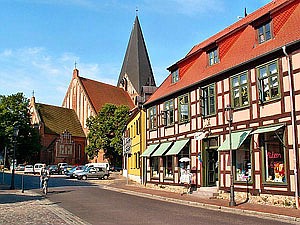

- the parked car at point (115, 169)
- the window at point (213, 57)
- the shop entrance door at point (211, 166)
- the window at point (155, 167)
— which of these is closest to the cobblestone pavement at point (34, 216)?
the shop entrance door at point (211, 166)

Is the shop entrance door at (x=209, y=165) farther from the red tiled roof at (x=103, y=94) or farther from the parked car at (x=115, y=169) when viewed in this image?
the red tiled roof at (x=103, y=94)

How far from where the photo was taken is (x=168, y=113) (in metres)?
28.0

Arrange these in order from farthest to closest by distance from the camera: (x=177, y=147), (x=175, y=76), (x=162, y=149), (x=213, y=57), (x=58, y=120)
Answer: (x=58, y=120), (x=175, y=76), (x=162, y=149), (x=177, y=147), (x=213, y=57)

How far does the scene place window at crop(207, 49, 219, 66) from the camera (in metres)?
23.6

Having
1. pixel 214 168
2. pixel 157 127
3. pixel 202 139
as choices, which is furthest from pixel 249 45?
pixel 157 127

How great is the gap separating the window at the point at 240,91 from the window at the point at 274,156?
7.51 feet

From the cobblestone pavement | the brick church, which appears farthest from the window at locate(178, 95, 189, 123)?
the brick church

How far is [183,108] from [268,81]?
7979 millimetres

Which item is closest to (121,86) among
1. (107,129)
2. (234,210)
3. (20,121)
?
(107,129)

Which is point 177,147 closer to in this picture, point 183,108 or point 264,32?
point 183,108

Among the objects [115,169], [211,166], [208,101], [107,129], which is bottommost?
[115,169]

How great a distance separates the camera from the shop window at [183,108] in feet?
82.4

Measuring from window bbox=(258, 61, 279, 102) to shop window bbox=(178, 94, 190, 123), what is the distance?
726 centimetres

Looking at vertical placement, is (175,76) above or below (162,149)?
above
